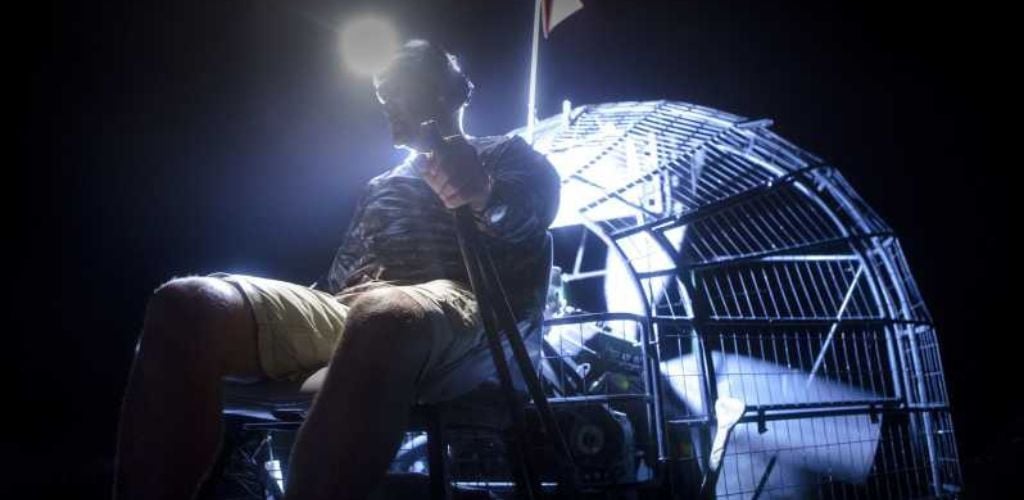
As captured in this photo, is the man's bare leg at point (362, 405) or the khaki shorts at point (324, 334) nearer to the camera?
the man's bare leg at point (362, 405)

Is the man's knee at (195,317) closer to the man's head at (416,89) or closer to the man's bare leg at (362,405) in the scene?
the man's bare leg at (362,405)

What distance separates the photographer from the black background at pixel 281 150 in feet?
12.4

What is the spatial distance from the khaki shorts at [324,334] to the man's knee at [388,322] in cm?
7

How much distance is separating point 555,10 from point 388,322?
3552mm

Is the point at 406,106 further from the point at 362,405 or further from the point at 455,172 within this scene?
the point at 362,405

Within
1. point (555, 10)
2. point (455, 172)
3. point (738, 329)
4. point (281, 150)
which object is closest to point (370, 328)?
point (455, 172)

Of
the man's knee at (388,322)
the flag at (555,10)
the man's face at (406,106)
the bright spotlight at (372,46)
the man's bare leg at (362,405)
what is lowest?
the man's bare leg at (362,405)

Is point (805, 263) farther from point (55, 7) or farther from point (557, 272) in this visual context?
point (55, 7)

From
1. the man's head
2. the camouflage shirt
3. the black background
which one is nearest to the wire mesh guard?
the black background

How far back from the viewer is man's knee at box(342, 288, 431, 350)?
1.11m

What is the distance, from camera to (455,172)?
3.70ft

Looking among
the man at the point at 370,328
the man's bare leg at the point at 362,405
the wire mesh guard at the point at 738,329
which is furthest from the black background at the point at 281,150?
the man's bare leg at the point at 362,405

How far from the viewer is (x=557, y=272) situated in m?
3.79

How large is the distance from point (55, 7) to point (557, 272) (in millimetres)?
4004
